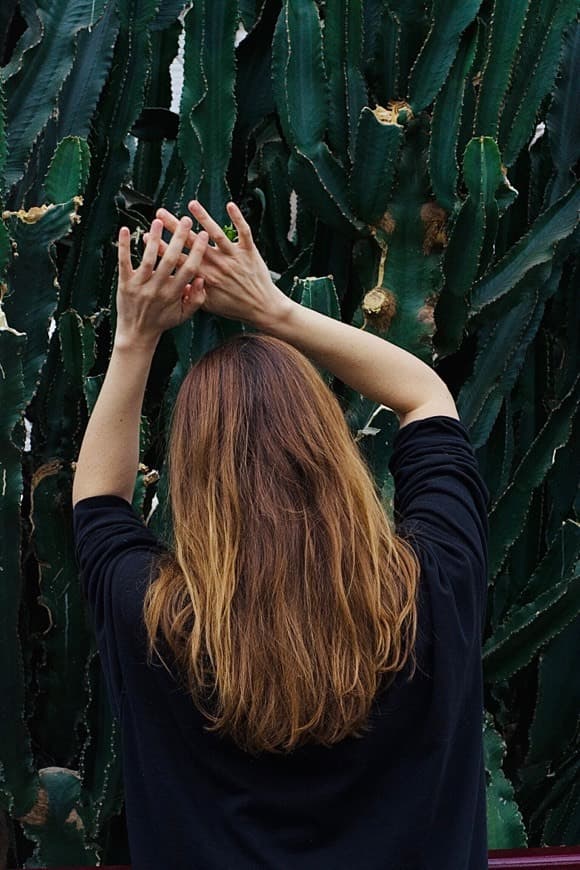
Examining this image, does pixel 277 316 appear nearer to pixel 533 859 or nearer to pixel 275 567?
pixel 275 567

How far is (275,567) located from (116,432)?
34 centimetres

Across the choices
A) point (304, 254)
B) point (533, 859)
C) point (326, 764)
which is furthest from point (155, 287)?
point (304, 254)

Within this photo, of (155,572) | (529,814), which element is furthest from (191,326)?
(529,814)

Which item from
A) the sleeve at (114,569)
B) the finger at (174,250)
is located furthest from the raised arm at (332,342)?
the sleeve at (114,569)

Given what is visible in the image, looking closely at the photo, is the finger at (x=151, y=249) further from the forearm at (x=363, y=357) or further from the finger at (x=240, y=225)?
the forearm at (x=363, y=357)

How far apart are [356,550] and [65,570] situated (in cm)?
139

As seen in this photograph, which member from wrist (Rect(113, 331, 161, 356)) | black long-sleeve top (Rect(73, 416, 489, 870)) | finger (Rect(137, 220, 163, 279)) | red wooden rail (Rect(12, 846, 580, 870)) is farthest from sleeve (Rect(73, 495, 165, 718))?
red wooden rail (Rect(12, 846, 580, 870))

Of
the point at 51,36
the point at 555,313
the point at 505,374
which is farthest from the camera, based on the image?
the point at 555,313

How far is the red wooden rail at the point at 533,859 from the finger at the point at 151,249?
1.16 meters

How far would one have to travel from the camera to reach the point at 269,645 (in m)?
1.20

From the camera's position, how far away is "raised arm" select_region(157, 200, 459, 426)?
57.9 inches

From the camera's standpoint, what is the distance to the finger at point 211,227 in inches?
53.4

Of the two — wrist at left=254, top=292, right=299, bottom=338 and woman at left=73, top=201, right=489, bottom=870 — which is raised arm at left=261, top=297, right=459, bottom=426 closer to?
wrist at left=254, top=292, right=299, bottom=338

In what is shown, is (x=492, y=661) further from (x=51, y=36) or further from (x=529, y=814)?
(x=51, y=36)
